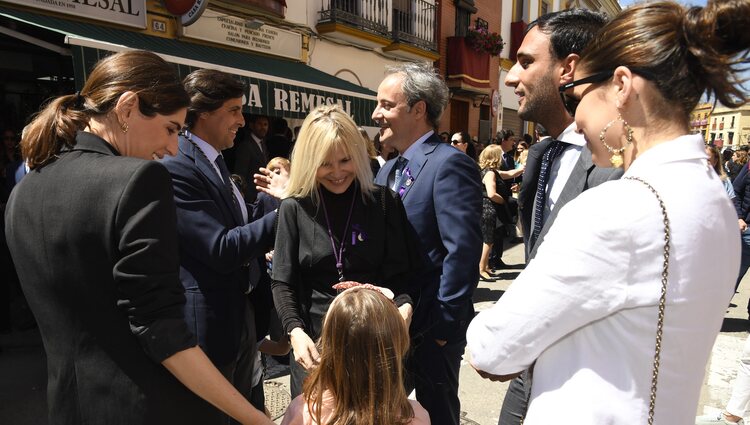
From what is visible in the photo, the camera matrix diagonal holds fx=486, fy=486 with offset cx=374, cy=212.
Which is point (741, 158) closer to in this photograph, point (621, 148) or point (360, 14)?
point (360, 14)

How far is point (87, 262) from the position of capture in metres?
1.14

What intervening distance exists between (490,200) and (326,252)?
5.27 m

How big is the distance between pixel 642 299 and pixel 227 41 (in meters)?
8.10

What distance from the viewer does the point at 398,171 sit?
2469 mm

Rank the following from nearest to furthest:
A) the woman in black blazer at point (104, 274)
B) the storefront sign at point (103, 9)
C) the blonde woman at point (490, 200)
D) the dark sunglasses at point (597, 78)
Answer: the dark sunglasses at point (597, 78) < the woman in black blazer at point (104, 274) < the storefront sign at point (103, 9) < the blonde woman at point (490, 200)

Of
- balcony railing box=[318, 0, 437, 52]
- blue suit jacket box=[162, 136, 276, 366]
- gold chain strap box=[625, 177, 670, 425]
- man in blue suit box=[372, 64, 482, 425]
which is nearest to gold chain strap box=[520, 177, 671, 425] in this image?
gold chain strap box=[625, 177, 670, 425]

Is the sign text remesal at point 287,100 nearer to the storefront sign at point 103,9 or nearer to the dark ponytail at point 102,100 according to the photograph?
the storefront sign at point 103,9

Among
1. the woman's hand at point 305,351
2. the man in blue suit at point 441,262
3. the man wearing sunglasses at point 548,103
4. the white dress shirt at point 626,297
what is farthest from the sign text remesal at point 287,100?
the white dress shirt at point 626,297

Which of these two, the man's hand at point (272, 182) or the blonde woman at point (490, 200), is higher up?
the man's hand at point (272, 182)

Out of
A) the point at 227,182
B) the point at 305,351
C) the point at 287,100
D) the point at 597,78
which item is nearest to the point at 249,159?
the point at 287,100

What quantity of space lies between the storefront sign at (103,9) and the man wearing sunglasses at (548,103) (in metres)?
5.73

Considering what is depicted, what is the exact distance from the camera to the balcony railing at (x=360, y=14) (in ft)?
31.2

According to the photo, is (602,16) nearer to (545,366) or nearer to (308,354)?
(545,366)

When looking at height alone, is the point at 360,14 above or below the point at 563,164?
above
